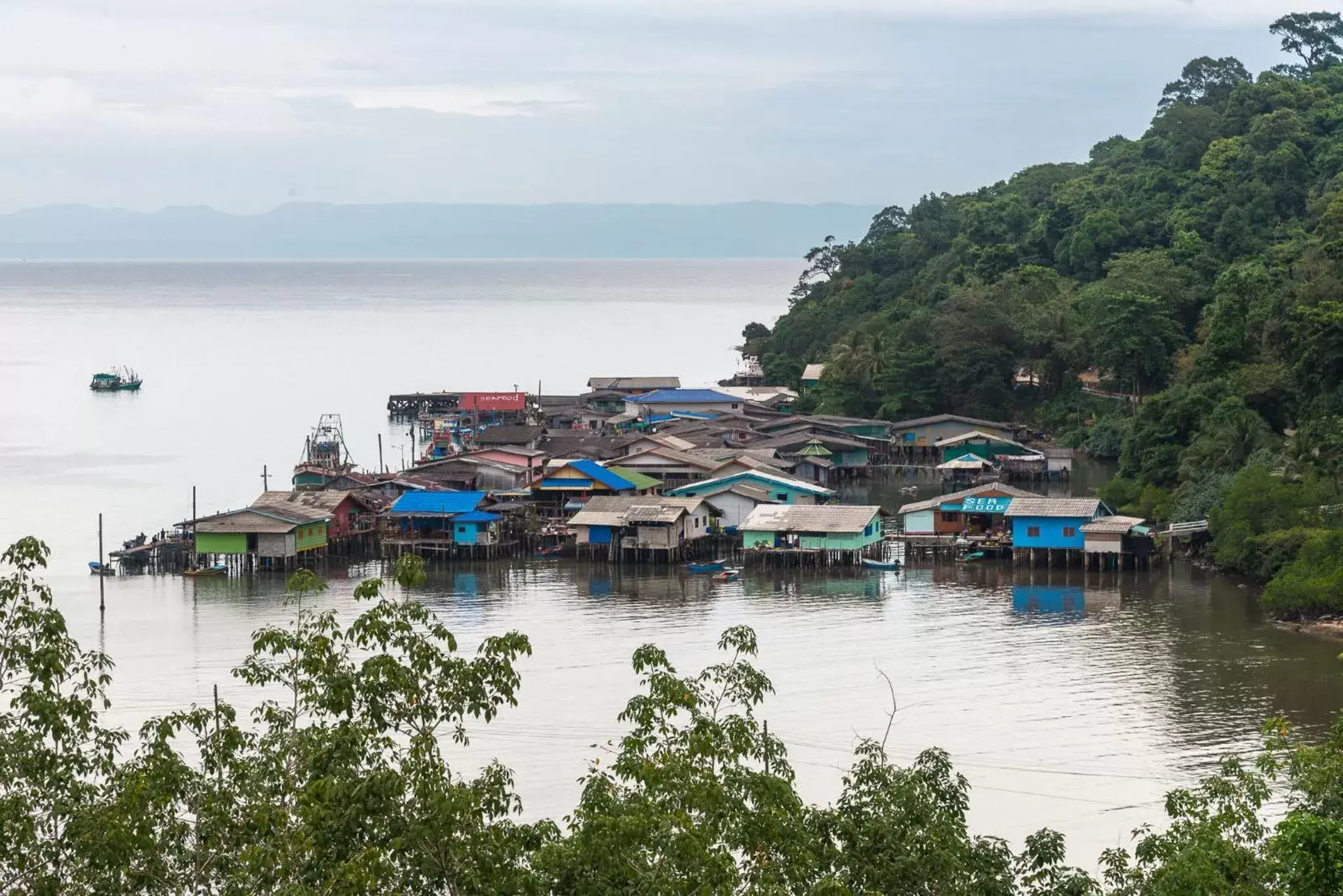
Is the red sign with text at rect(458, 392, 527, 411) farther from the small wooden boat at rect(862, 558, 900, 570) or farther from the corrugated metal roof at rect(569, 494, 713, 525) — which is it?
the small wooden boat at rect(862, 558, 900, 570)

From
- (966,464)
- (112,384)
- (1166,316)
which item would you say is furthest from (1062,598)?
(112,384)

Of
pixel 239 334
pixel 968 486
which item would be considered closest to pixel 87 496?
pixel 968 486

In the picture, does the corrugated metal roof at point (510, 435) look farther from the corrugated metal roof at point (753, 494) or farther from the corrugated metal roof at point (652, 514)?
the corrugated metal roof at point (652, 514)

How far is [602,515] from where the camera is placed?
107 feet

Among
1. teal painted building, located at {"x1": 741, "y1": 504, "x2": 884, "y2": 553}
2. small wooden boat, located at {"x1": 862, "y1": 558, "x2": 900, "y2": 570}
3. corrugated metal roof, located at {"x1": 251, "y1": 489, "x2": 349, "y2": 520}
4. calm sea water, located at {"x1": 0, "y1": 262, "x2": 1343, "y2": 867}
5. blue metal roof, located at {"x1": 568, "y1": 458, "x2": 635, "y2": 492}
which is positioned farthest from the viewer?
blue metal roof, located at {"x1": 568, "y1": 458, "x2": 635, "y2": 492}

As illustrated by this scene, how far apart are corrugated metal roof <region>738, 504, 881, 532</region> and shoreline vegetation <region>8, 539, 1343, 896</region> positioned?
20.4m

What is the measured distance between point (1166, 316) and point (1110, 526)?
17.8m

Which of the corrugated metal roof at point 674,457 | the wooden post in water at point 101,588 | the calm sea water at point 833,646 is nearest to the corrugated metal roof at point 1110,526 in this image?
the calm sea water at point 833,646

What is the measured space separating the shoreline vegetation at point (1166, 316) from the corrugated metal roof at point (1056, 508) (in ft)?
6.33

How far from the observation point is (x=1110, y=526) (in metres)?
30.7

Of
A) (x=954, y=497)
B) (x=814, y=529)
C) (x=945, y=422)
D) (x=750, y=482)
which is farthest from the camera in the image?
(x=945, y=422)

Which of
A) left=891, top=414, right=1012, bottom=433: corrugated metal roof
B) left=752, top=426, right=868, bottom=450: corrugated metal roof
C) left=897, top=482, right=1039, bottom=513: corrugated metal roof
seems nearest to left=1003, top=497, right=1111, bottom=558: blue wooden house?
left=897, top=482, right=1039, bottom=513: corrugated metal roof

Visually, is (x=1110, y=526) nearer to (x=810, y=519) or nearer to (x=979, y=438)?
(x=810, y=519)

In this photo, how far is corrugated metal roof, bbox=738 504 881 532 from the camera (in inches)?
1239
